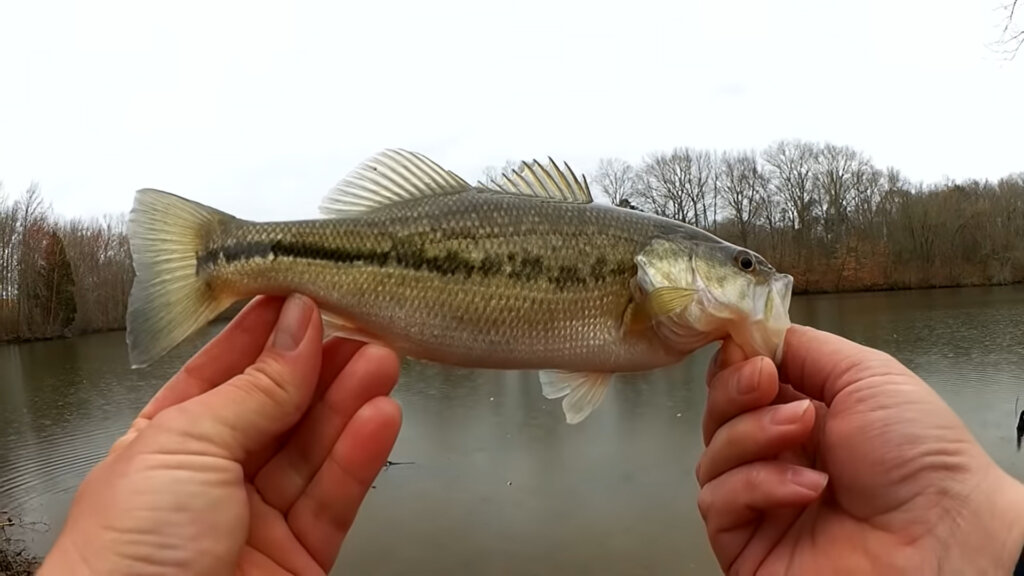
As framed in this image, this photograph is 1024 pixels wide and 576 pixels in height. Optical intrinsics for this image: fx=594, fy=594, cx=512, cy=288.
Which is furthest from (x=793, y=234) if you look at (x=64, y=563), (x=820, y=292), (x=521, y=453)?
(x=64, y=563)

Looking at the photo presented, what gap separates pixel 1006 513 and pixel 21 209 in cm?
6303

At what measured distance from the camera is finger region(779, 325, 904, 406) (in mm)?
2301

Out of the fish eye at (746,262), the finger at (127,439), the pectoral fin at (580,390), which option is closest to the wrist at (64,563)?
the finger at (127,439)

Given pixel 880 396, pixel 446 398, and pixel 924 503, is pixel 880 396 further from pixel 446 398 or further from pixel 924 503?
pixel 446 398

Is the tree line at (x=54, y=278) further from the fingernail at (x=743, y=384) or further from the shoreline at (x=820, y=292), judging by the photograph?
the fingernail at (x=743, y=384)

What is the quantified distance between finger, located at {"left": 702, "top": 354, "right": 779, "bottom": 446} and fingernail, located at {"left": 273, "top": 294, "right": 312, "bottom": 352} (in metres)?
1.63

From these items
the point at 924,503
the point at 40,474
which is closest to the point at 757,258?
the point at 924,503

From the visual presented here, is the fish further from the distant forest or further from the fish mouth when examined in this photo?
the distant forest

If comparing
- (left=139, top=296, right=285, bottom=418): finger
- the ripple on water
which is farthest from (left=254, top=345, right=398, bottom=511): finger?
the ripple on water

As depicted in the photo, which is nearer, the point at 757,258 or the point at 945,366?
the point at 757,258

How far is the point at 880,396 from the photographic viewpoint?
219cm

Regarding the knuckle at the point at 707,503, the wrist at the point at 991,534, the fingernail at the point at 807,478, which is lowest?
the knuckle at the point at 707,503

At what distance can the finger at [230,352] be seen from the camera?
242 centimetres

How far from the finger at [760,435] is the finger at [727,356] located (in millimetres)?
184
